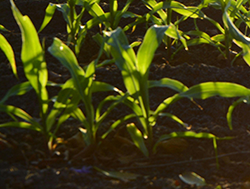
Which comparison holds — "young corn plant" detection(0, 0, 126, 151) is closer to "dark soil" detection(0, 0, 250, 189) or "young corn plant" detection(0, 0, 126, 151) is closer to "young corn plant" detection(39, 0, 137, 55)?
"dark soil" detection(0, 0, 250, 189)

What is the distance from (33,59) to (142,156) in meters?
0.49

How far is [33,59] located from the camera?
46.9 inches

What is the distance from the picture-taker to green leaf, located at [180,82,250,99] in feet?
3.89

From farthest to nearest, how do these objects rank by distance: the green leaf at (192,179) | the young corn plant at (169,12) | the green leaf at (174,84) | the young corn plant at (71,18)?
the young corn plant at (71,18), the young corn plant at (169,12), the green leaf at (174,84), the green leaf at (192,179)

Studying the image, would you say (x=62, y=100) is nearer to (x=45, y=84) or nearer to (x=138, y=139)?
(x=45, y=84)

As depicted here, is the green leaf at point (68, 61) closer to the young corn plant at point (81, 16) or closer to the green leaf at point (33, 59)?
the green leaf at point (33, 59)

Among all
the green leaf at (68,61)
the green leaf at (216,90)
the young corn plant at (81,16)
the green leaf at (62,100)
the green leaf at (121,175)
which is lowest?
the green leaf at (121,175)

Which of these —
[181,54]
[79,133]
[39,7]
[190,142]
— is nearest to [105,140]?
[79,133]

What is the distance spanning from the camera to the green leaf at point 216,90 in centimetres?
118

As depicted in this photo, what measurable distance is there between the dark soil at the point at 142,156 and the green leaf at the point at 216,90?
0.70 ft

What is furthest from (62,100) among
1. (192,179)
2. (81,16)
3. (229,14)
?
(229,14)

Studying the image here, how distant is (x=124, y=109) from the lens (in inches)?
60.6

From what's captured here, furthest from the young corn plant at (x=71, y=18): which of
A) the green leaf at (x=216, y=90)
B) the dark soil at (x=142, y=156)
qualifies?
the green leaf at (x=216, y=90)

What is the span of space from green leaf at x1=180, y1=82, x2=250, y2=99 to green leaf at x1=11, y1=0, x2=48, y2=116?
452 millimetres
